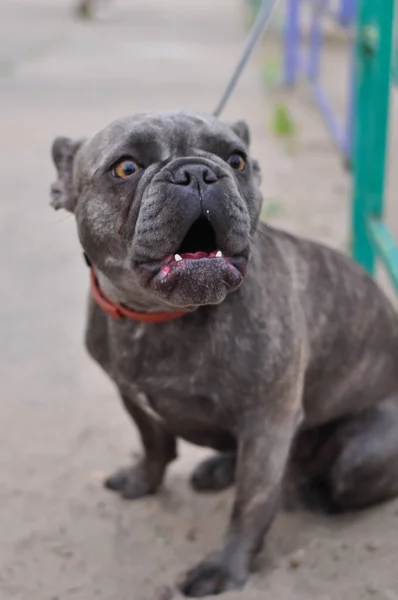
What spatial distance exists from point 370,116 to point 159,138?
207 centimetres

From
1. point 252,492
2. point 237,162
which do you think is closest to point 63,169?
point 237,162

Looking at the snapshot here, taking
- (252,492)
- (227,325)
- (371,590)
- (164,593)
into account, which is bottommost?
(164,593)

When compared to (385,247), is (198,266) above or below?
above

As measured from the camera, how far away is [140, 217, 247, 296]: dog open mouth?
1922mm

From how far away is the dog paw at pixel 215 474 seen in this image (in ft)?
9.68

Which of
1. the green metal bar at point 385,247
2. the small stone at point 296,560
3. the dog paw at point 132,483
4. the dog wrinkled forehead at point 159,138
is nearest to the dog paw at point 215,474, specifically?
the dog paw at point 132,483

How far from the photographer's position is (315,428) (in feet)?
9.05

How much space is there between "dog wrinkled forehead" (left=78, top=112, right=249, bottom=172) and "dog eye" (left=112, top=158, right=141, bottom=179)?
19mm

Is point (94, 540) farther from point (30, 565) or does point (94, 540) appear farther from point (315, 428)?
point (315, 428)

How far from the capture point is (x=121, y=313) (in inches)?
91.7

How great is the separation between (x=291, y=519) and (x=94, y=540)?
644 mm

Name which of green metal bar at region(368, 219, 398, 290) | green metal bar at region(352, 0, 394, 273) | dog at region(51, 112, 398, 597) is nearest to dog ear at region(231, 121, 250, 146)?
dog at region(51, 112, 398, 597)

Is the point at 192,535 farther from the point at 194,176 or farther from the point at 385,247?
the point at 385,247

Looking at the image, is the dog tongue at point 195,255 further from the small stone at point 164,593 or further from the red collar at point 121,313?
the small stone at point 164,593
